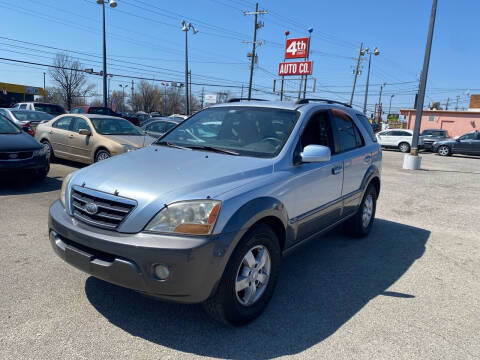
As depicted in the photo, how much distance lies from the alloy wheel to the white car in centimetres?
2480

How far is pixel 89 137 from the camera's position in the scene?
9.62 metres

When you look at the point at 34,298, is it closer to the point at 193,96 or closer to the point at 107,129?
the point at 107,129

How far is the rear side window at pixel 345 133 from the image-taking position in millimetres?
4402

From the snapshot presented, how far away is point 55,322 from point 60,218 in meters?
0.77

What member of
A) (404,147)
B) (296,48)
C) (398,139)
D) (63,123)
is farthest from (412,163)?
(296,48)

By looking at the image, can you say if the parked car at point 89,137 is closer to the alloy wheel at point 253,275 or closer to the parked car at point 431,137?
the alloy wheel at point 253,275

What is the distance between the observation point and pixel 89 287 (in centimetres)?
339

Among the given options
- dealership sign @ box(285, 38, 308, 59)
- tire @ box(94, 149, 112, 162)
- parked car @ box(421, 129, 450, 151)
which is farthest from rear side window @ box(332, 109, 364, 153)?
dealership sign @ box(285, 38, 308, 59)

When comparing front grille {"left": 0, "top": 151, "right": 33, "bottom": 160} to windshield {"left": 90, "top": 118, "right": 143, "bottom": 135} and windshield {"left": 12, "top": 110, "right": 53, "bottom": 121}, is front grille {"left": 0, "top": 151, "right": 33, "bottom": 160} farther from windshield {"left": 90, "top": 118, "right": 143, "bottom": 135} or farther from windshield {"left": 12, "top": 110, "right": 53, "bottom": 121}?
windshield {"left": 12, "top": 110, "right": 53, "bottom": 121}

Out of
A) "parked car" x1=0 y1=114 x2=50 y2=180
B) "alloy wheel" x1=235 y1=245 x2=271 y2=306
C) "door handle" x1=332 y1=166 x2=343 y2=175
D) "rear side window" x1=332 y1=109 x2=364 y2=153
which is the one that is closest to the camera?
"alloy wheel" x1=235 y1=245 x2=271 y2=306

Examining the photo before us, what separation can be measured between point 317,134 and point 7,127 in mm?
6787

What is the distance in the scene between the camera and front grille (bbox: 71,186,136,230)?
104 inches

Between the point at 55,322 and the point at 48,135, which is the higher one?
the point at 48,135

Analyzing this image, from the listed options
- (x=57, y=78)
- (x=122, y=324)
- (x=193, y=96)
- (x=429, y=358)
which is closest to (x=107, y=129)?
(x=122, y=324)
